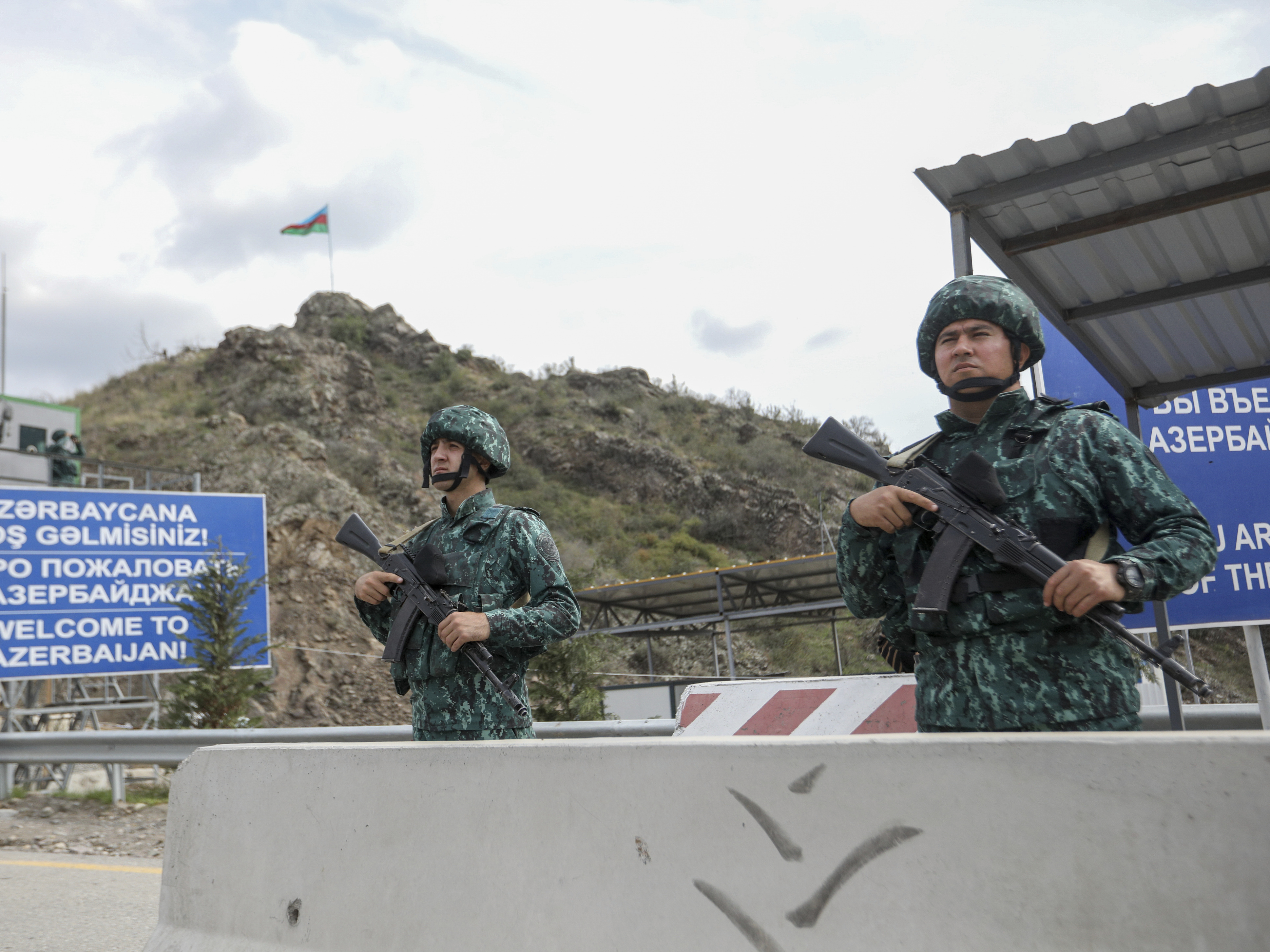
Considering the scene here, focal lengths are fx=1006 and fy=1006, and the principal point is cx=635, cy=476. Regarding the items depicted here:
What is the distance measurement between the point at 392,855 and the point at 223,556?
9661mm

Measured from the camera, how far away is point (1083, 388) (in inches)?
214

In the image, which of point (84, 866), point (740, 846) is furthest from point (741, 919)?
point (84, 866)

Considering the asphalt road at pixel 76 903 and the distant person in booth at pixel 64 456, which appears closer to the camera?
Result: the asphalt road at pixel 76 903

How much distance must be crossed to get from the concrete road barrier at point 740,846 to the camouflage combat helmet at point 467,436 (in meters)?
1.17

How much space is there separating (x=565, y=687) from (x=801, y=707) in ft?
26.3

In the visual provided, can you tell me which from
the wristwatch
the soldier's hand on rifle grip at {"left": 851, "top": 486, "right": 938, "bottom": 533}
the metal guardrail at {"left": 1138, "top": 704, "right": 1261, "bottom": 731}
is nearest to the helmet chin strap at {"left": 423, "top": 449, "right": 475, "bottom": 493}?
the soldier's hand on rifle grip at {"left": 851, "top": 486, "right": 938, "bottom": 533}

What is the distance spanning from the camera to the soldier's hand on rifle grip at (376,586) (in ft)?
11.1

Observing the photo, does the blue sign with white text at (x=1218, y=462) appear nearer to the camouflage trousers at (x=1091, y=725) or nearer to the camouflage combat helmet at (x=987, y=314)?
the camouflage combat helmet at (x=987, y=314)

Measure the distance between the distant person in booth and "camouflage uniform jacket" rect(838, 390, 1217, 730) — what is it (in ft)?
47.5

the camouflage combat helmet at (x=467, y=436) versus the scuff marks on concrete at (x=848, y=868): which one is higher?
the camouflage combat helmet at (x=467, y=436)

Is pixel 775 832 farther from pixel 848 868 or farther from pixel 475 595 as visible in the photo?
pixel 475 595

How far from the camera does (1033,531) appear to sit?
2.16 metres

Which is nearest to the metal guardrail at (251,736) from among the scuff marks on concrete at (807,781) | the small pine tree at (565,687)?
the scuff marks on concrete at (807,781)

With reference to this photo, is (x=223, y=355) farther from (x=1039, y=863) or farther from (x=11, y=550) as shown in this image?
(x=1039, y=863)
